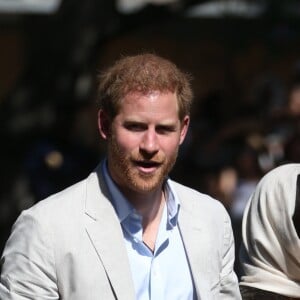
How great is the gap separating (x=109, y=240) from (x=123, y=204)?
0.16 meters

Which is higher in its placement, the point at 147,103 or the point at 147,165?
the point at 147,103

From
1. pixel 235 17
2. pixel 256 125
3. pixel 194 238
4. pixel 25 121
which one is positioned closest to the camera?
pixel 194 238

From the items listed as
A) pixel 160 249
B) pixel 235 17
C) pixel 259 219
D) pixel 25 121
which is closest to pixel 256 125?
pixel 25 121

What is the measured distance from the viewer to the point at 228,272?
4.16 metres

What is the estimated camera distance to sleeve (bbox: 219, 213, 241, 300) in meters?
4.12

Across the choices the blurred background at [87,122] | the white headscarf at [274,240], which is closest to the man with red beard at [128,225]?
the white headscarf at [274,240]

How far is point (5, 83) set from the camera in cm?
1267

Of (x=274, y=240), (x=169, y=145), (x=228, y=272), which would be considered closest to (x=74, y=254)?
(x=169, y=145)

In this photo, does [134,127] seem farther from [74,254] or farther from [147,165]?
[74,254]

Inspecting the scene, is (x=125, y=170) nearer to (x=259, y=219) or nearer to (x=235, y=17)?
(x=259, y=219)

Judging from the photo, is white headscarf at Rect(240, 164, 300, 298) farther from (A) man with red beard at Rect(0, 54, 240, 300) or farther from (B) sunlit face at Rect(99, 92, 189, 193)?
(B) sunlit face at Rect(99, 92, 189, 193)

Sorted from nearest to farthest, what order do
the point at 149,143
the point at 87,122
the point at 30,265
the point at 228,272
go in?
the point at 30,265
the point at 149,143
the point at 228,272
the point at 87,122

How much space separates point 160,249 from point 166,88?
563 millimetres

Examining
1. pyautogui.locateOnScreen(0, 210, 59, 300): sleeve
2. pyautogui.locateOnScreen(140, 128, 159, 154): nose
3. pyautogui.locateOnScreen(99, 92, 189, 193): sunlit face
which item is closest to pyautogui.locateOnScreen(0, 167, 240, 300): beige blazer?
pyautogui.locateOnScreen(0, 210, 59, 300): sleeve
